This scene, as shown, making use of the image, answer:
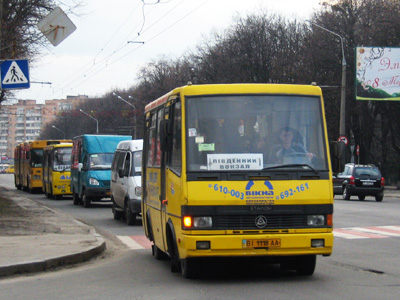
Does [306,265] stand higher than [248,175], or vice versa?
[248,175]

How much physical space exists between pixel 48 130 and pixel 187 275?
13987 cm

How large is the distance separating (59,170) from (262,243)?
90.7 ft

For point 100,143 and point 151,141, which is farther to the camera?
point 100,143

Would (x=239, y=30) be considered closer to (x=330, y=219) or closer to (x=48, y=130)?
(x=330, y=219)

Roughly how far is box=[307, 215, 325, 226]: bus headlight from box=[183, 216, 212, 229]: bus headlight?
122 cm

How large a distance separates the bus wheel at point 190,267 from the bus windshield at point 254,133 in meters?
1.19

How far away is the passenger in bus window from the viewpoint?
32.0ft

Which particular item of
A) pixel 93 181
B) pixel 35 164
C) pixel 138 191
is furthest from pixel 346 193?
pixel 35 164

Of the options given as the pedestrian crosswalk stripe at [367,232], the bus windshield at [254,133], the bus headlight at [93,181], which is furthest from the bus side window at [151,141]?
the bus headlight at [93,181]

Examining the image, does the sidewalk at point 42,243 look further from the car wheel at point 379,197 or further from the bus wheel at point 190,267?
the car wheel at point 379,197

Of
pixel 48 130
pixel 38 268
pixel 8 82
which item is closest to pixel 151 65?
pixel 48 130

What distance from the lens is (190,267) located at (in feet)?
32.5

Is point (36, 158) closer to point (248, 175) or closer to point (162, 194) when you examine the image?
point (162, 194)

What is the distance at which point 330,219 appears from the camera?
962 centimetres
